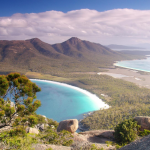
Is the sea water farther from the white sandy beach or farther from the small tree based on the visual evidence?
the white sandy beach

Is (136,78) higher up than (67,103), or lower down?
higher up

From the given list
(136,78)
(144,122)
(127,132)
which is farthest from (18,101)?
(136,78)

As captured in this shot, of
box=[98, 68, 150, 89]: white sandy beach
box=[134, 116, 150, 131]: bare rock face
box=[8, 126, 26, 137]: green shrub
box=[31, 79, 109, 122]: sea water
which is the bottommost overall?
box=[31, 79, 109, 122]: sea water

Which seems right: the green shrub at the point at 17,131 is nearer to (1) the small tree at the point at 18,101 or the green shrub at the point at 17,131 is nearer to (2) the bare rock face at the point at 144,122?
(1) the small tree at the point at 18,101

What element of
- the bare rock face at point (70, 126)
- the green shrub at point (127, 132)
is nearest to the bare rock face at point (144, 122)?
the green shrub at point (127, 132)

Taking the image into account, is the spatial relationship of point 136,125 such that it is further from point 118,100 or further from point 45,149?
point 118,100

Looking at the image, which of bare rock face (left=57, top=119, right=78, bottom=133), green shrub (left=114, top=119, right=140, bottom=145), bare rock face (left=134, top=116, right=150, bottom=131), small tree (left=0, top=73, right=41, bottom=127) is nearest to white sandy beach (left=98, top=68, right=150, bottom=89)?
bare rock face (left=134, top=116, right=150, bottom=131)

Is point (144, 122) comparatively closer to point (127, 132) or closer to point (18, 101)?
point (127, 132)
